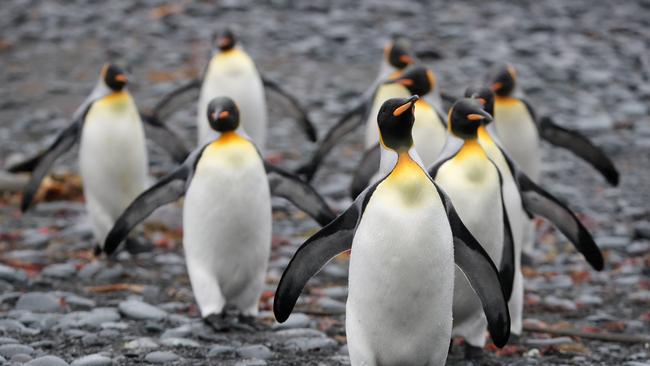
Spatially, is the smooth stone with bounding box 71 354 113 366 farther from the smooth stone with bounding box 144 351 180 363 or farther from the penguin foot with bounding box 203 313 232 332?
the penguin foot with bounding box 203 313 232 332

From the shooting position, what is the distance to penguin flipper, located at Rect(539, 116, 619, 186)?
21.8 ft

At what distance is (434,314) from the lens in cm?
393

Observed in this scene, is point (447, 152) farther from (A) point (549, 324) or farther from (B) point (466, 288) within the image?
(A) point (549, 324)

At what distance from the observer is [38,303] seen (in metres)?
5.37

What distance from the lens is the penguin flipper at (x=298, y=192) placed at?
544 cm

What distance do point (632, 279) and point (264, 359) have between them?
2637 mm

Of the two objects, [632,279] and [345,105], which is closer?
[632,279]

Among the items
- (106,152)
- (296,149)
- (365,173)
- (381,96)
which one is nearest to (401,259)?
(365,173)

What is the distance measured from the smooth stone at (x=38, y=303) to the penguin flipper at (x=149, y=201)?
1.25 ft

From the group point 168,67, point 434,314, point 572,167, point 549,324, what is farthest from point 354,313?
point 168,67

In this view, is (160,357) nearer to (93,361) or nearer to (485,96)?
(93,361)

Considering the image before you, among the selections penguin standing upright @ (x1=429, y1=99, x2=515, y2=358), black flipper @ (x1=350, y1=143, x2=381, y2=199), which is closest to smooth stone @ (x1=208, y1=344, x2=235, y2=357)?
penguin standing upright @ (x1=429, y1=99, x2=515, y2=358)

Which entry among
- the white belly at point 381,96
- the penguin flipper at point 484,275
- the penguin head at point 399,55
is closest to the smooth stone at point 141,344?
the penguin flipper at point 484,275

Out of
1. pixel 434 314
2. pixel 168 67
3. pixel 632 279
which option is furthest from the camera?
pixel 168 67
